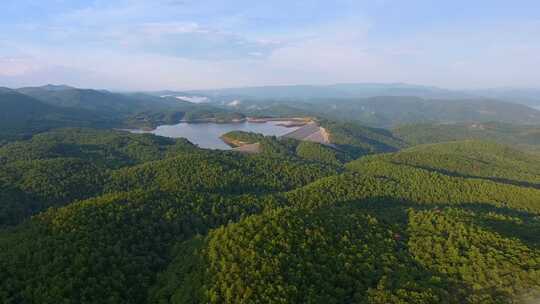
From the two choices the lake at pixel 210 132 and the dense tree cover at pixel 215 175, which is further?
the lake at pixel 210 132

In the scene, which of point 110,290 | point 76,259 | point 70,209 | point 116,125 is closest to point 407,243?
point 110,290

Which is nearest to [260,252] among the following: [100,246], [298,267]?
[298,267]

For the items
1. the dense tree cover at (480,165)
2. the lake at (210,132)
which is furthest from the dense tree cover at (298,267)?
the lake at (210,132)

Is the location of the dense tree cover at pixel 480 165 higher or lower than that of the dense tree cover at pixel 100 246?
lower

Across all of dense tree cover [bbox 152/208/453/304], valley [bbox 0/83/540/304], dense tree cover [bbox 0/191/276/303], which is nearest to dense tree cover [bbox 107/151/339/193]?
valley [bbox 0/83/540/304]

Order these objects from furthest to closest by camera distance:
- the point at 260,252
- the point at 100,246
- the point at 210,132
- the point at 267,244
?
1. the point at 210,132
2. the point at 100,246
3. the point at 267,244
4. the point at 260,252

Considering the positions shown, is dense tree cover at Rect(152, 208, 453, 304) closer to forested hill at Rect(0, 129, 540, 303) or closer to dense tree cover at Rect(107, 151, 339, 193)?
forested hill at Rect(0, 129, 540, 303)

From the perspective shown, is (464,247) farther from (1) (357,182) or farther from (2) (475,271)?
(1) (357,182)

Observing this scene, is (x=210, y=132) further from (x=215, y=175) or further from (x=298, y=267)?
(x=298, y=267)

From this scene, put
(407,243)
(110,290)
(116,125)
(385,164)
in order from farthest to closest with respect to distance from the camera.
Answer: (116,125), (385,164), (407,243), (110,290)

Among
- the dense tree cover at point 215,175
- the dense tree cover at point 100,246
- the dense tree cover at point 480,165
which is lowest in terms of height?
the dense tree cover at point 480,165

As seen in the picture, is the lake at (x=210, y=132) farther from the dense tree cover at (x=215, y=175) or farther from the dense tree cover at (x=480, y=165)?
the dense tree cover at (x=480, y=165)
